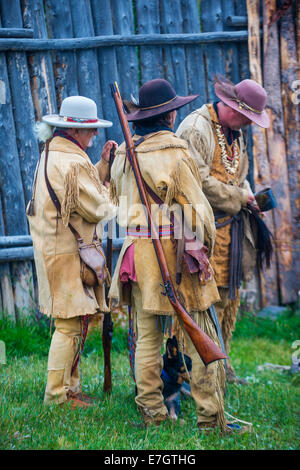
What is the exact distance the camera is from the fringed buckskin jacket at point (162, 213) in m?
3.62

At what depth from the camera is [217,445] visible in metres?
3.58

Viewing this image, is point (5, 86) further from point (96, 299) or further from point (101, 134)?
point (96, 299)

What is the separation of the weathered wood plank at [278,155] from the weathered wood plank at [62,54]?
2.16m

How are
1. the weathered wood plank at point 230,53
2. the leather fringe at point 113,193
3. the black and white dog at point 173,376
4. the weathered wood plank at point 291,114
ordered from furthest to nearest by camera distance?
1. the weathered wood plank at point 291,114
2. the weathered wood plank at point 230,53
3. the black and white dog at point 173,376
4. the leather fringe at point 113,193

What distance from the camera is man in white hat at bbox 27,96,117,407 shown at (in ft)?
13.2

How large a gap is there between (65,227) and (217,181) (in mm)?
1309

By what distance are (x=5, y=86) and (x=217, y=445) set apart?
398 cm

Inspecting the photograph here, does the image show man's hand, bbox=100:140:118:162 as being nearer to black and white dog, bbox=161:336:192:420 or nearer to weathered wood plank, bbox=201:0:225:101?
black and white dog, bbox=161:336:192:420

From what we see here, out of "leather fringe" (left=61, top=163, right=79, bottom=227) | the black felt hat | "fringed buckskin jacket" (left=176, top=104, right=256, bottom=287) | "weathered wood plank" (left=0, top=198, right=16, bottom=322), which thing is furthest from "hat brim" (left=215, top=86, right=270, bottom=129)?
"weathered wood plank" (left=0, top=198, right=16, bottom=322)

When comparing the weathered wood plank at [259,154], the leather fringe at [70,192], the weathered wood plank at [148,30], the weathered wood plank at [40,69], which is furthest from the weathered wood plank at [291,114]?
the leather fringe at [70,192]

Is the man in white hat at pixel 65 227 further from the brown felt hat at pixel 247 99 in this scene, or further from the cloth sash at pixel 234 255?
the cloth sash at pixel 234 255

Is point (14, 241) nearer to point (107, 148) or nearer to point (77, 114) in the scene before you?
point (107, 148)

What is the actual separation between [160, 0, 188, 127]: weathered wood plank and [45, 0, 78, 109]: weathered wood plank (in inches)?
39.7

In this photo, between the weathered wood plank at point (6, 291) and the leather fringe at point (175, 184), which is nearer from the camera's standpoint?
the leather fringe at point (175, 184)
